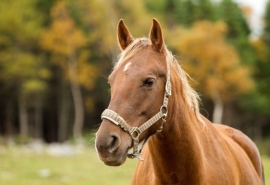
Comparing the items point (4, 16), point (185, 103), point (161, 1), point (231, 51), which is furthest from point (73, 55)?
point (185, 103)

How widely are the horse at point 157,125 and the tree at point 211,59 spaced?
1168 inches

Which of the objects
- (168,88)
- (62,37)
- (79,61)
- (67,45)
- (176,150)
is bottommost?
(176,150)

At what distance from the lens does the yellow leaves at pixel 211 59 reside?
34500mm

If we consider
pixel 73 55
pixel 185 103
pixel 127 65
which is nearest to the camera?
pixel 127 65

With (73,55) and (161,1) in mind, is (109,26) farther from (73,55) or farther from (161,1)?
(161,1)

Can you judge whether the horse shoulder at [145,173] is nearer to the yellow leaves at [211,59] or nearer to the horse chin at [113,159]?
the horse chin at [113,159]

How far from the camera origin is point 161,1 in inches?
1858

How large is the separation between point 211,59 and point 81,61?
983cm

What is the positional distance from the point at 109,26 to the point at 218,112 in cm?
1138

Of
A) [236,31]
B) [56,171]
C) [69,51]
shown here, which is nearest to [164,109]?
[56,171]

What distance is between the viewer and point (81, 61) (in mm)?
35219

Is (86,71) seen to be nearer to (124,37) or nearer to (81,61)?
(81,61)

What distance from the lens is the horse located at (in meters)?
3.56

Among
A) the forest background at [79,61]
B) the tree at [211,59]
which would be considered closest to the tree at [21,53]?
the forest background at [79,61]
